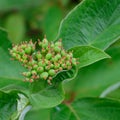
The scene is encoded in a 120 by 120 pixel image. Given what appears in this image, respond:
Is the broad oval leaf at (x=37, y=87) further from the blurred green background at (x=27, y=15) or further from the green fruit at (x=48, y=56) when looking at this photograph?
the blurred green background at (x=27, y=15)

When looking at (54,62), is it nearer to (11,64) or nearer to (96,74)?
(11,64)

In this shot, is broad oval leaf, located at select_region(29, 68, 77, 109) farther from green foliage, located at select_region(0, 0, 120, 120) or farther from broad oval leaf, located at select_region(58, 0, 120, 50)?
broad oval leaf, located at select_region(58, 0, 120, 50)

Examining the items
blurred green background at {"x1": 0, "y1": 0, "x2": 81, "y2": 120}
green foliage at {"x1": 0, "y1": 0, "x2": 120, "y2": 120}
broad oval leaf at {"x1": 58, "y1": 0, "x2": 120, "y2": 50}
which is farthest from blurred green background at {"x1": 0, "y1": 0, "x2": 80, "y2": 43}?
broad oval leaf at {"x1": 58, "y1": 0, "x2": 120, "y2": 50}

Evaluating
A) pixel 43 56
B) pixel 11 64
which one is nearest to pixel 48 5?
pixel 11 64

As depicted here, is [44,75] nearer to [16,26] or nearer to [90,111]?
[90,111]

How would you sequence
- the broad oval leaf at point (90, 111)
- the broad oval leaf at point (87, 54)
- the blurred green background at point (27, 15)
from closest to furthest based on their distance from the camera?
1. the broad oval leaf at point (87, 54)
2. the broad oval leaf at point (90, 111)
3. the blurred green background at point (27, 15)

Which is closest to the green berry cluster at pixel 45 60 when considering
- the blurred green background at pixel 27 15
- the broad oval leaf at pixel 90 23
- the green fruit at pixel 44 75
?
the green fruit at pixel 44 75
